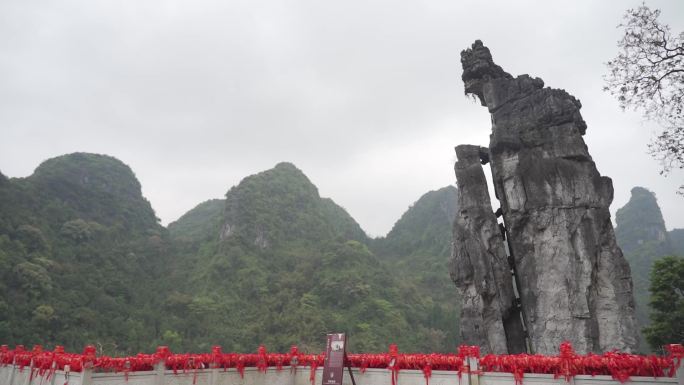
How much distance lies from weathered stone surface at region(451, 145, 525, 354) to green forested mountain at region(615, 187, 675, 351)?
41.9m

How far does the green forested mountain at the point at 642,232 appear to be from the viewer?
5334 cm

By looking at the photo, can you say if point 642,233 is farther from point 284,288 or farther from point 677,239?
point 284,288

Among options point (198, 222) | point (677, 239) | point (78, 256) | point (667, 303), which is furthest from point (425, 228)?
point (667, 303)

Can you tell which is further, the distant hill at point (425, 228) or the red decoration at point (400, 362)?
the distant hill at point (425, 228)

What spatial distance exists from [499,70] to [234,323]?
3351cm

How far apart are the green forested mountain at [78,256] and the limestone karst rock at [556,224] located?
81.5 feet

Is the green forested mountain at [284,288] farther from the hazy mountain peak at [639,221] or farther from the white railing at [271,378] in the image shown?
the hazy mountain peak at [639,221]

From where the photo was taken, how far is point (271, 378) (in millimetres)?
9820

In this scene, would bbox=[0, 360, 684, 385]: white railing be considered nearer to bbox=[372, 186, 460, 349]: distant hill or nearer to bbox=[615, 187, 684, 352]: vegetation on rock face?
bbox=[372, 186, 460, 349]: distant hill

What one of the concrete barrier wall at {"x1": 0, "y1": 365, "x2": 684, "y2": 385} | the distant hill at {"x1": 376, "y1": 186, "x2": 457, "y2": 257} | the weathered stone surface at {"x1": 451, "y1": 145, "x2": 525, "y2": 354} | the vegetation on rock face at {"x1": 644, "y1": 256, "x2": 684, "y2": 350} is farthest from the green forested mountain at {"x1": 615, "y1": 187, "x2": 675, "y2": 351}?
the concrete barrier wall at {"x1": 0, "y1": 365, "x2": 684, "y2": 385}

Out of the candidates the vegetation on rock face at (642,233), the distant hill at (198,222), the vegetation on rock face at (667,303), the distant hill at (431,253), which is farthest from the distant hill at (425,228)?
the vegetation on rock face at (667,303)

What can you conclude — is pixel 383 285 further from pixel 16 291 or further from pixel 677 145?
pixel 677 145

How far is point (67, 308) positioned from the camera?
3319cm

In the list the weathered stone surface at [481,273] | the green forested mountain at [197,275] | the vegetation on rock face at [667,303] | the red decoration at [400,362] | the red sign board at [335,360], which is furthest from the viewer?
the green forested mountain at [197,275]
